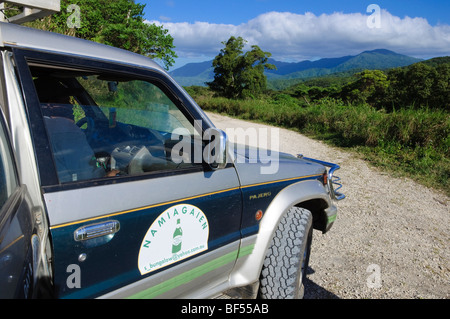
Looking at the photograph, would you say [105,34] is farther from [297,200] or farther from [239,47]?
[239,47]

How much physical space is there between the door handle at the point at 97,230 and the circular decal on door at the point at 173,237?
197 millimetres

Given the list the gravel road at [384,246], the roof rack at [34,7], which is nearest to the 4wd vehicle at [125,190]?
the roof rack at [34,7]

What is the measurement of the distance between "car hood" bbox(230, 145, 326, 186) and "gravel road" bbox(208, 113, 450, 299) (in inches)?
50.9

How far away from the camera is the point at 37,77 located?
1.89 meters

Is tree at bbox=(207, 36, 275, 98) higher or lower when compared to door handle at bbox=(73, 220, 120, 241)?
higher

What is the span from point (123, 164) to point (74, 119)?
38 centimetres

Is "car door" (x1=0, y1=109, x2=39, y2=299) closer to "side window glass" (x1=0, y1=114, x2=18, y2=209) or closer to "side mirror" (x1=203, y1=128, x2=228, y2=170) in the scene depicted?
"side window glass" (x1=0, y1=114, x2=18, y2=209)

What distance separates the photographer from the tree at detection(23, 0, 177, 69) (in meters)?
9.66

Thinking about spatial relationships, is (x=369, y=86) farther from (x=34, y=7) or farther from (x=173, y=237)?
(x=34, y=7)

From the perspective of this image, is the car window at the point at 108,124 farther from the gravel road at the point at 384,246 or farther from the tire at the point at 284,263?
the gravel road at the point at 384,246

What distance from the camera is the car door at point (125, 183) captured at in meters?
1.41

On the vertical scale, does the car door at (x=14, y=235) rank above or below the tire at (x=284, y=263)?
above

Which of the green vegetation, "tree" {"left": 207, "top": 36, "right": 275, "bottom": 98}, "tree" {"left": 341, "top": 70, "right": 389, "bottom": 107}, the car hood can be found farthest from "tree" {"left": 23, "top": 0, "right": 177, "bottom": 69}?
"tree" {"left": 341, "top": 70, "right": 389, "bottom": 107}

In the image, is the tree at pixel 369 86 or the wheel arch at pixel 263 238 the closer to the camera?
the wheel arch at pixel 263 238
